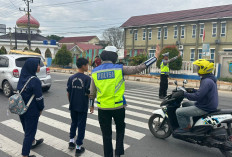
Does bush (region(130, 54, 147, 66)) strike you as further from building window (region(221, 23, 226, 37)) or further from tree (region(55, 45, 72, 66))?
building window (region(221, 23, 226, 37))

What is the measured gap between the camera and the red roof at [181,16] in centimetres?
2884

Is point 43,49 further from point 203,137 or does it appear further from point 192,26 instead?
point 203,137

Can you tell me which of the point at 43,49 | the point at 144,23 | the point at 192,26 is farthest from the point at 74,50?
the point at 192,26

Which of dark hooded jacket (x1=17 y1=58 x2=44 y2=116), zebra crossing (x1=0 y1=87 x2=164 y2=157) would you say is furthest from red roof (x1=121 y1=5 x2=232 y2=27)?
dark hooded jacket (x1=17 y1=58 x2=44 y2=116)

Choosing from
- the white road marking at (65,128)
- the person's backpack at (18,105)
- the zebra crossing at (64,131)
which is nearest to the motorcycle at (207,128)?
the zebra crossing at (64,131)

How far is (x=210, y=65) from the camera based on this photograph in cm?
370

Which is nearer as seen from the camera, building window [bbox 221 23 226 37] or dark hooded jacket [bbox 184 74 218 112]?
dark hooded jacket [bbox 184 74 218 112]

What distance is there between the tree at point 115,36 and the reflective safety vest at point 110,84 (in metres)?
58.2

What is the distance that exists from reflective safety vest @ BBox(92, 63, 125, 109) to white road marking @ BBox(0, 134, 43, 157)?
1.85 m

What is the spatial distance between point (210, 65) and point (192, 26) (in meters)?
30.2

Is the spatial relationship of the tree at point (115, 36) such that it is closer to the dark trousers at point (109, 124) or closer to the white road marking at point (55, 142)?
the white road marking at point (55, 142)

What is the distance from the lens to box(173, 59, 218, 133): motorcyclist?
3625 mm

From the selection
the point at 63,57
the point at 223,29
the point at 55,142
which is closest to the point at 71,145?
the point at 55,142

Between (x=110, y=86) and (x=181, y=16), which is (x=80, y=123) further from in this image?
(x=181, y=16)
